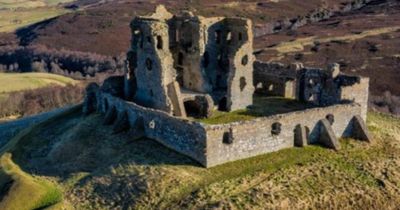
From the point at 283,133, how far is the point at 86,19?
15125cm

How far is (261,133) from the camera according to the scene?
39.2 meters

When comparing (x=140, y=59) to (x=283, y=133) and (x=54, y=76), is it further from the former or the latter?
(x=54, y=76)

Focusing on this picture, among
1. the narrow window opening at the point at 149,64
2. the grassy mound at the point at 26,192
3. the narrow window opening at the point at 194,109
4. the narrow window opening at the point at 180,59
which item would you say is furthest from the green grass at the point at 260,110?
the grassy mound at the point at 26,192

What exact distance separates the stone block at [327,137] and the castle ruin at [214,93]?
73mm

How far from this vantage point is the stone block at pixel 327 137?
41.2 metres

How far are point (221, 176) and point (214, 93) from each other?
15339 mm

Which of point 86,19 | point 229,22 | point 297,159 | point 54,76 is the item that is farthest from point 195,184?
point 86,19

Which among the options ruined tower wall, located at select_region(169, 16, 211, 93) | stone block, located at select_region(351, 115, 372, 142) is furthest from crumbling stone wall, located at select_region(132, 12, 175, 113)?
stone block, located at select_region(351, 115, 372, 142)

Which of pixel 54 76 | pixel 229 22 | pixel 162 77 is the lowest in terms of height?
pixel 54 76

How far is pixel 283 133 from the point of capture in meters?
40.4

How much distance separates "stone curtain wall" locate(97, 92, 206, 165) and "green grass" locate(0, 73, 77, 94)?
75.4 m

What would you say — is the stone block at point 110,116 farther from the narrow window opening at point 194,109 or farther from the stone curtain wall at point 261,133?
the stone curtain wall at point 261,133

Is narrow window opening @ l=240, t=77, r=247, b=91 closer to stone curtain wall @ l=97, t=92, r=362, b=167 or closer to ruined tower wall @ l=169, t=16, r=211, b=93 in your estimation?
ruined tower wall @ l=169, t=16, r=211, b=93

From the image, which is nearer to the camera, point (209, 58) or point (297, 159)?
point (297, 159)
